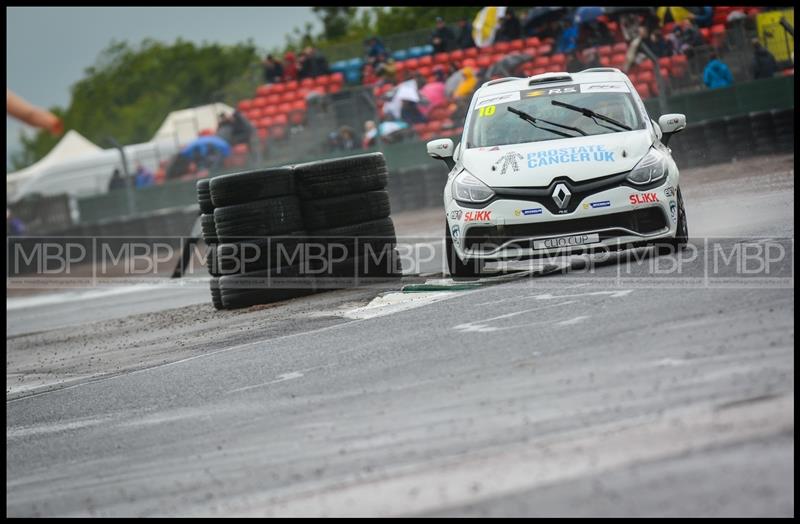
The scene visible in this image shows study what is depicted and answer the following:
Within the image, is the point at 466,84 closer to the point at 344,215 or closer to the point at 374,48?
the point at 374,48

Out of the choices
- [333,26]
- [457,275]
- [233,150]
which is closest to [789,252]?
[457,275]

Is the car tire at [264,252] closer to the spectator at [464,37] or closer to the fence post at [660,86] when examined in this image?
the fence post at [660,86]

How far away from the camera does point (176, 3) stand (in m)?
43.2

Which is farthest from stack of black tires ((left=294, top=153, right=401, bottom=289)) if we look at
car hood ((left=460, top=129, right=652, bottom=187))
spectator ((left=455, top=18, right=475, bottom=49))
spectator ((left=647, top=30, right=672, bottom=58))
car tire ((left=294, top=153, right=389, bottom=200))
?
spectator ((left=455, top=18, right=475, bottom=49))

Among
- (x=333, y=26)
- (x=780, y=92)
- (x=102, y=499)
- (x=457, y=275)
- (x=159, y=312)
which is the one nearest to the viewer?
(x=102, y=499)

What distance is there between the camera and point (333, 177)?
12.5m

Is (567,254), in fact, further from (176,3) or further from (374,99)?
(176,3)

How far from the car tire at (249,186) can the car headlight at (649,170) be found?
3.59m

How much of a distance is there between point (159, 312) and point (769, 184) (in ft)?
26.4

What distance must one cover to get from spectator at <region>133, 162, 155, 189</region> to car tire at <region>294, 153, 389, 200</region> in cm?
1844

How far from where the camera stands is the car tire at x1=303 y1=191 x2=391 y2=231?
12.4 m

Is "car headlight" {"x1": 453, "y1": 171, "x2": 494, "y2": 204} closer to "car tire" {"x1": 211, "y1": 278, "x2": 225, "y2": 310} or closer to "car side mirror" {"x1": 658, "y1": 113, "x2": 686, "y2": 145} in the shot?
"car side mirror" {"x1": 658, "y1": 113, "x2": 686, "y2": 145}

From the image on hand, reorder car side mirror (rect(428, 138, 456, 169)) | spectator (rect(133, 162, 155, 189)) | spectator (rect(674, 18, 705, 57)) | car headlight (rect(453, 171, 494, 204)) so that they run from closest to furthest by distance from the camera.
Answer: car headlight (rect(453, 171, 494, 204)) → car side mirror (rect(428, 138, 456, 169)) → spectator (rect(674, 18, 705, 57)) → spectator (rect(133, 162, 155, 189))

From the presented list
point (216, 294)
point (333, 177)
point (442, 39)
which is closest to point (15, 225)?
point (442, 39)
